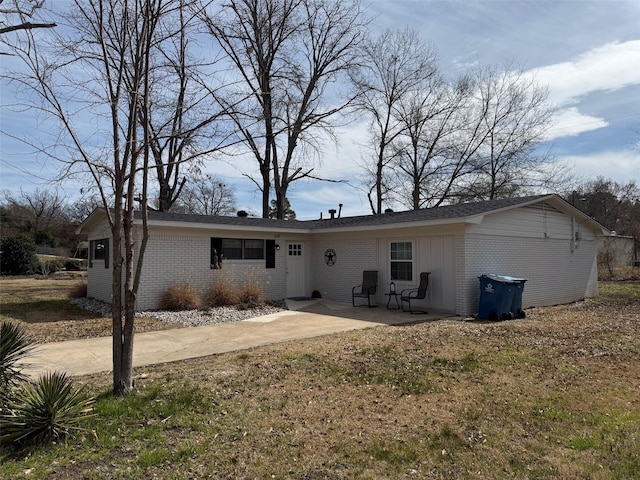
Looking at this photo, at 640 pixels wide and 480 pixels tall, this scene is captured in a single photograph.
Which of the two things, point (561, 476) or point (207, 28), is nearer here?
point (561, 476)

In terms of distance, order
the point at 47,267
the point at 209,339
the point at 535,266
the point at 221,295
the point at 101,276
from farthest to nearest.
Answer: the point at 47,267 < the point at 101,276 < the point at 535,266 < the point at 221,295 < the point at 209,339

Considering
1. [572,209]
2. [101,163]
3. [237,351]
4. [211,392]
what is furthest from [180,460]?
[572,209]

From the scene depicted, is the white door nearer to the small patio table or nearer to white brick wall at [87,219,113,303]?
the small patio table

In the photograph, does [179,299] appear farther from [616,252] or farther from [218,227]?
[616,252]

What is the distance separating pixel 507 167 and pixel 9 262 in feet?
98.6

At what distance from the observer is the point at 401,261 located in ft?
41.7

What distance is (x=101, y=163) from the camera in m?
4.72

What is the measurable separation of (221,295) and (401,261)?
5.19 m

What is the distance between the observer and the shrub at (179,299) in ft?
37.6

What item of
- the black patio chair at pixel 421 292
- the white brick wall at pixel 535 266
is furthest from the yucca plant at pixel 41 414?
the white brick wall at pixel 535 266

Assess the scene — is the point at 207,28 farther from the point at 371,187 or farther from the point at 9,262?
the point at 9,262

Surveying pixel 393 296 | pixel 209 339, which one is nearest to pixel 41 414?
pixel 209 339

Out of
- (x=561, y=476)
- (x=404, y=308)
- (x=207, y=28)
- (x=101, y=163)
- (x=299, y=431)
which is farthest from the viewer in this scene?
(x=404, y=308)

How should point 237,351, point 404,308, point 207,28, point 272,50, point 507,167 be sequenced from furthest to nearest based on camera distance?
1. point 507,167
2. point 272,50
3. point 404,308
4. point 237,351
5. point 207,28
